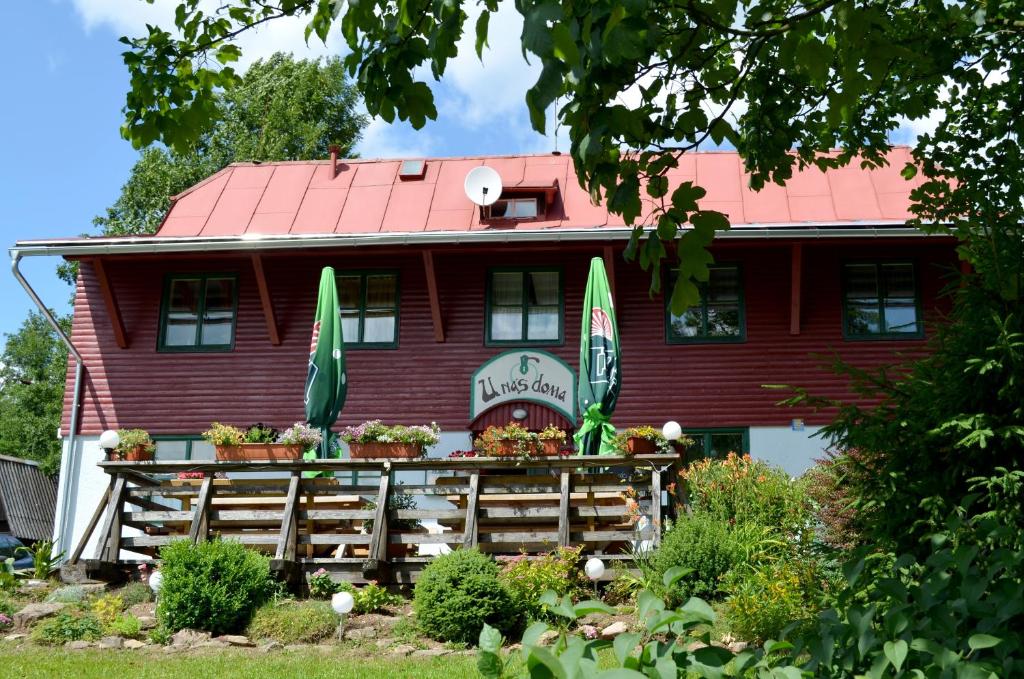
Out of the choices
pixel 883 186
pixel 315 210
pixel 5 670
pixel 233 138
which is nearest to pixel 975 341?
pixel 5 670

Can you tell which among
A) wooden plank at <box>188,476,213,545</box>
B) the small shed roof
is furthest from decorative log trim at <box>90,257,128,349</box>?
the small shed roof

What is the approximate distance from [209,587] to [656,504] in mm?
4602

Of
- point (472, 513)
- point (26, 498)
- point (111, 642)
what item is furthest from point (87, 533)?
point (26, 498)

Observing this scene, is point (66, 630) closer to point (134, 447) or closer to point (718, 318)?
point (134, 447)

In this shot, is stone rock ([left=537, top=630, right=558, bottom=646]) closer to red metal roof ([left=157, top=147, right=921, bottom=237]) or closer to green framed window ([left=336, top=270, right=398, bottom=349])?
green framed window ([left=336, top=270, right=398, bottom=349])

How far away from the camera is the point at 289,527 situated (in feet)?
39.8

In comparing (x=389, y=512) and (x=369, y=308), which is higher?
(x=369, y=308)

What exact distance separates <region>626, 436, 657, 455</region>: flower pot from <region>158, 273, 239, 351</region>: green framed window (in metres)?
8.73

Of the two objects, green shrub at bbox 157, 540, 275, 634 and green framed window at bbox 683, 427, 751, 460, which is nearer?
green shrub at bbox 157, 540, 275, 634

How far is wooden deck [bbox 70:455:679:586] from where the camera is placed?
39.1ft

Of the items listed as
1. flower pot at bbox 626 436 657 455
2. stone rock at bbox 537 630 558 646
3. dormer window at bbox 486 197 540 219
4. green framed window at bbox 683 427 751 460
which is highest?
dormer window at bbox 486 197 540 219

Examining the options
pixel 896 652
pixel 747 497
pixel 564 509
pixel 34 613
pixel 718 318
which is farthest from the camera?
pixel 718 318

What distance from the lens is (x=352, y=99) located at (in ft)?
114

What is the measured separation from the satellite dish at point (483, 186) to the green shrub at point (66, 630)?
9.50 metres
